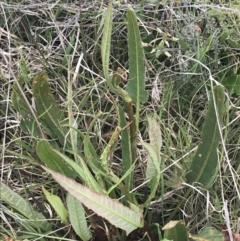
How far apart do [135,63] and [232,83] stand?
0.28 metres

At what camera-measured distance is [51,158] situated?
901 mm

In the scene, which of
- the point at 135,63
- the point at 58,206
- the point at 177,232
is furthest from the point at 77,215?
the point at 135,63

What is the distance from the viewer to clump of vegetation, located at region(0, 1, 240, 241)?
2.86 ft

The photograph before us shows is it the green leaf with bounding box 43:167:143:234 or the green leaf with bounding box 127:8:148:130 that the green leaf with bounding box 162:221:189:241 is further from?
the green leaf with bounding box 127:8:148:130

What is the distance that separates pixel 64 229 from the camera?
0.94 meters

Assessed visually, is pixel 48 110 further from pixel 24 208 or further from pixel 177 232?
pixel 177 232

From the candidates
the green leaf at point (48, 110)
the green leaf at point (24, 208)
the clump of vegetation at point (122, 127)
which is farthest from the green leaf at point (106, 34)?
the green leaf at point (24, 208)

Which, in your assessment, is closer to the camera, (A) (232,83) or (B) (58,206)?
(B) (58,206)

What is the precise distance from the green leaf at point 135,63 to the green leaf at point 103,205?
0.19m

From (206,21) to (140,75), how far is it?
A: 1.08 feet

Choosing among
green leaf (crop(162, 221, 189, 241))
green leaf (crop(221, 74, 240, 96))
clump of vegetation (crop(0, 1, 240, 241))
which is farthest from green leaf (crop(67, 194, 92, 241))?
green leaf (crop(221, 74, 240, 96))

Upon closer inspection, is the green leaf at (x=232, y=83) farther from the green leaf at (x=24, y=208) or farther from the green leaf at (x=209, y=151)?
the green leaf at (x=24, y=208)

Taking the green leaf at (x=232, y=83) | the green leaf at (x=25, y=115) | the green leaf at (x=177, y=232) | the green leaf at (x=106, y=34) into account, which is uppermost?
the green leaf at (x=106, y=34)

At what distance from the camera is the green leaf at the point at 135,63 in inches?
34.6
